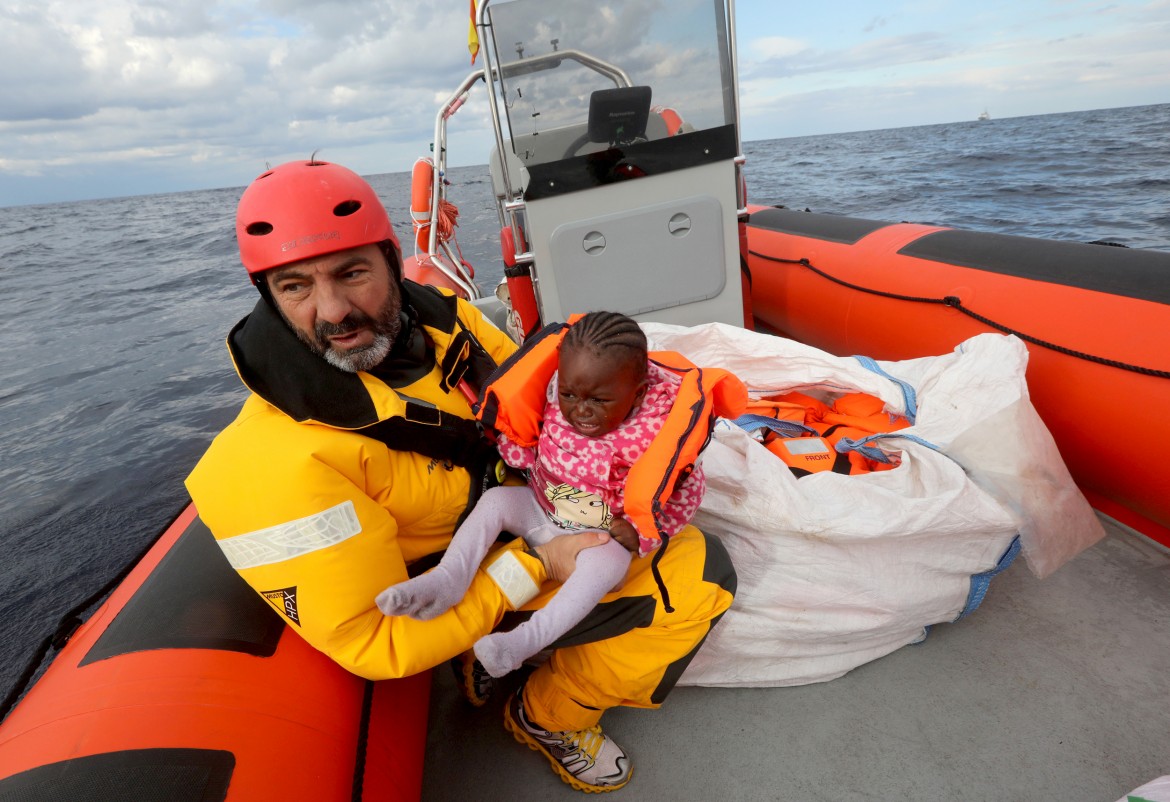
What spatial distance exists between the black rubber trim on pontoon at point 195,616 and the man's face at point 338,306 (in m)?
0.56

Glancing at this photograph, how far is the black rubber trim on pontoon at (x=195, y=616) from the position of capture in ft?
4.19

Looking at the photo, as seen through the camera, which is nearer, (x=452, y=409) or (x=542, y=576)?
(x=542, y=576)

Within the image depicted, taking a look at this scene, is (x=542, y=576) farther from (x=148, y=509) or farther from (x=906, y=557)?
(x=148, y=509)

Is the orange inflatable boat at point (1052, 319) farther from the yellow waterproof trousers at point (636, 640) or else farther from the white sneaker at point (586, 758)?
the white sneaker at point (586, 758)

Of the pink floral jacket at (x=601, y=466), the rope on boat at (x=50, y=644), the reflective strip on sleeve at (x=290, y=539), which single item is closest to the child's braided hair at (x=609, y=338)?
the pink floral jacket at (x=601, y=466)

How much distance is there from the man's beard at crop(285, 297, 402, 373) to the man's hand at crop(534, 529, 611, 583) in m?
0.62

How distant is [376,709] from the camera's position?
1369mm

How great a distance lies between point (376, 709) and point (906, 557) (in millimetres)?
1427

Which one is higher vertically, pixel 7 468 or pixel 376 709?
pixel 376 709

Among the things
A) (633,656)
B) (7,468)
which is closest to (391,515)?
(633,656)

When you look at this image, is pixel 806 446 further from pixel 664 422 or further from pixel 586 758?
pixel 586 758

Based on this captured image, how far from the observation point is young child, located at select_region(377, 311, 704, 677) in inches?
54.8

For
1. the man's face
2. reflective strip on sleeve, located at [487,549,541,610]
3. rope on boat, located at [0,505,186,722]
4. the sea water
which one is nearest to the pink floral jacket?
reflective strip on sleeve, located at [487,549,541,610]

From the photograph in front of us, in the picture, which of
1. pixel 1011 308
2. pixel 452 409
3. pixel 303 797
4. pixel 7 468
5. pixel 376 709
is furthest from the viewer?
pixel 7 468
